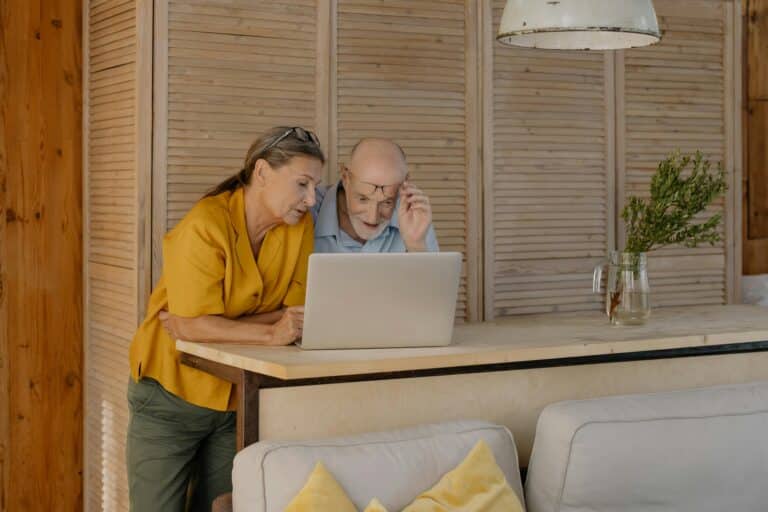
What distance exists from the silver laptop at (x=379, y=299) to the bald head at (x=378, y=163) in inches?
22.3

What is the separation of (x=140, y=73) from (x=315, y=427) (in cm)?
146

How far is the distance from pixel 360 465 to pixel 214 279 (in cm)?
74

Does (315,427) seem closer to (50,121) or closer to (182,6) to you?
(182,6)

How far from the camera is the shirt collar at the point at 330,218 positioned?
3242 millimetres

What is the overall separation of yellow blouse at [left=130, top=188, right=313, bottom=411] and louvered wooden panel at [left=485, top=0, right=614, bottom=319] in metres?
1.18

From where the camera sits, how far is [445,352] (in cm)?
271

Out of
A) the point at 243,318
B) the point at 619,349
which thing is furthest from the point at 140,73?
the point at 619,349

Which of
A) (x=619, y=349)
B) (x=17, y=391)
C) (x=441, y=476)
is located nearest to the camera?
(x=441, y=476)

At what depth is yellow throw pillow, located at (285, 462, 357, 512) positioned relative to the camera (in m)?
2.22

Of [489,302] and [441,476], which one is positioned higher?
[489,302]

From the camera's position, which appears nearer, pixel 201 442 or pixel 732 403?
pixel 732 403

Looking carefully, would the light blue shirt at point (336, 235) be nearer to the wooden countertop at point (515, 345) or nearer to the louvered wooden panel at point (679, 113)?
the wooden countertop at point (515, 345)

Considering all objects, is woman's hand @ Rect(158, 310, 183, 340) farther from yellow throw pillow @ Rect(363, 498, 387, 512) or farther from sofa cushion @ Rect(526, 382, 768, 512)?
sofa cushion @ Rect(526, 382, 768, 512)

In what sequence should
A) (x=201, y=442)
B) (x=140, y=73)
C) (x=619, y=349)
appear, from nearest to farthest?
(x=619, y=349) → (x=201, y=442) → (x=140, y=73)
